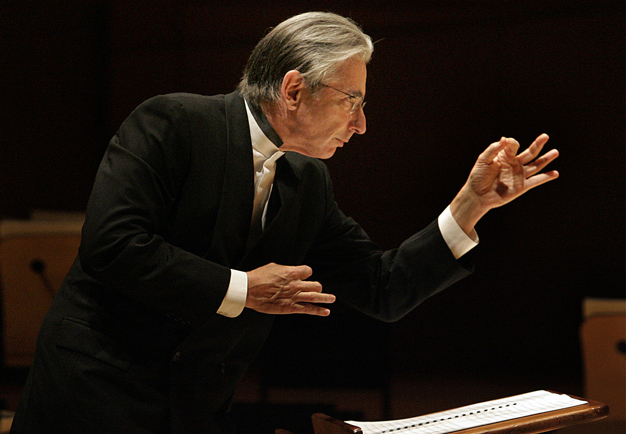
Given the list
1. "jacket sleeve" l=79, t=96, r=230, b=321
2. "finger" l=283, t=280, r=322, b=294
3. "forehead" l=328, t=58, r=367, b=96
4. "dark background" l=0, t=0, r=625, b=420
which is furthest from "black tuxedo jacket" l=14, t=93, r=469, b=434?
"dark background" l=0, t=0, r=625, b=420

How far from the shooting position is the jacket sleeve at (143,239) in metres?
1.19

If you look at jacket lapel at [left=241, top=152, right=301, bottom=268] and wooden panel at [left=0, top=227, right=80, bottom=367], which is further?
wooden panel at [left=0, top=227, right=80, bottom=367]

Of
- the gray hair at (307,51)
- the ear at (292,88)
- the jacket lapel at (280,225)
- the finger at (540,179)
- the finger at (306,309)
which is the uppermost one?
the gray hair at (307,51)

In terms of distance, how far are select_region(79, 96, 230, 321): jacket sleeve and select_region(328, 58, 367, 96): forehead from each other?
38cm

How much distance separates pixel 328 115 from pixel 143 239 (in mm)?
497

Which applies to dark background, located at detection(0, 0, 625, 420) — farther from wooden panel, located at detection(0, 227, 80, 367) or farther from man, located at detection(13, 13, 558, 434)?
man, located at detection(13, 13, 558, 434)

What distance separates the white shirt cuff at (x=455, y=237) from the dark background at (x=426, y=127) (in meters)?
0.91

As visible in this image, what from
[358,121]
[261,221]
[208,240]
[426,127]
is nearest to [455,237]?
[358,121]

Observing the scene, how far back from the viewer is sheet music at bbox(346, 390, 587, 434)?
1.29 metres

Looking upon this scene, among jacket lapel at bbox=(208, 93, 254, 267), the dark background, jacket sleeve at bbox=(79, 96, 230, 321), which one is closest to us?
jacket sleeve at bbox=(79, 96, 230, 321)

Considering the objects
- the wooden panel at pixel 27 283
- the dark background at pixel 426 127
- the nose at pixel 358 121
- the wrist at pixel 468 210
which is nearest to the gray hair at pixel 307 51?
the nose at pixel 358 121

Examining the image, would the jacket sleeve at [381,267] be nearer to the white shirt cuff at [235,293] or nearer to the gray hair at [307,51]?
the gray hair at [307,51]

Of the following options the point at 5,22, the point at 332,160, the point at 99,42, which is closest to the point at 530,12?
the point at 332,160

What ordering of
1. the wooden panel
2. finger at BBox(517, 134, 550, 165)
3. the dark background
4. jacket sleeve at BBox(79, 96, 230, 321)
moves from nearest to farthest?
1. jacket sleeve at BBox(79, 96, 230, 321)
2. finger at BBox(517, 134, 550, 165)
3. the dark background
4. the wooden panel
